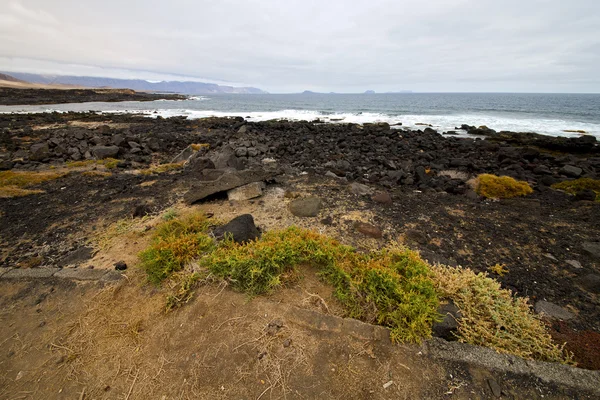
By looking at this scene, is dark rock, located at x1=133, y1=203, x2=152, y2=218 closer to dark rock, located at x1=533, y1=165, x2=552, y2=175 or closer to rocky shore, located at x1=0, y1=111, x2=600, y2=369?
rocky shore, located at x1=0, y1=111, x2=600, y2=369

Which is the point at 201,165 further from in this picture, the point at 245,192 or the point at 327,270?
the point at 327,270

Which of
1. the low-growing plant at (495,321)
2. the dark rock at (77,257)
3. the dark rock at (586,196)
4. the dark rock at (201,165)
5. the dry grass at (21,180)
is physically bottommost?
the dark rock at (77,257)

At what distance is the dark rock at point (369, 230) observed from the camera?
559 cm

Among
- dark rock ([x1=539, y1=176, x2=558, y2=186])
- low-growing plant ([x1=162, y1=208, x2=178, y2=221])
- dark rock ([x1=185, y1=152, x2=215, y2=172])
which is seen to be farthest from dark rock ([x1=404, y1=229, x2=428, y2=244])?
dark rock ([x1=539, y1=176, x2=558, y2=186])

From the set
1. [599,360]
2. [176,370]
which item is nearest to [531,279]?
[599,360]

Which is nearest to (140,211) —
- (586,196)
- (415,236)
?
(415,236)

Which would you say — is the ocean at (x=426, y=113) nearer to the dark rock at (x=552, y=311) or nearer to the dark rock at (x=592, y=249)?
the dark rock at (x=592, y=249)

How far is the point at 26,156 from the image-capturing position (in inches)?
480

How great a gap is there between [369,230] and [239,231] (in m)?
2.71

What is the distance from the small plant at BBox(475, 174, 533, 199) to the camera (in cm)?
819

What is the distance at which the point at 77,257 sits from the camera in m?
4.78

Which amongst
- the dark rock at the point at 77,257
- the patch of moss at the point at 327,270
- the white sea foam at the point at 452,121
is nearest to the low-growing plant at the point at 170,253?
the patch of moss at the point at 327,270

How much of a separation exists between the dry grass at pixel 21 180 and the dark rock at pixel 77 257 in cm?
484

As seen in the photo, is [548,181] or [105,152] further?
[105,152]
